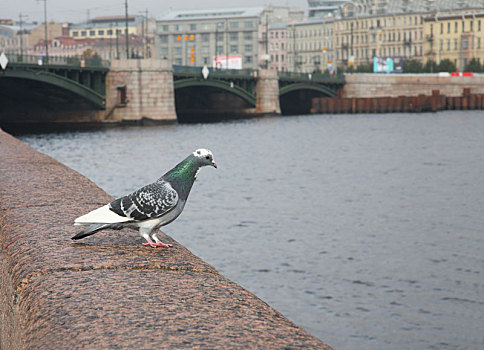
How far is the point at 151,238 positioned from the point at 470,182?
2014 cm

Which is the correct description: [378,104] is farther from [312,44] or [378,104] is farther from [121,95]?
[312,44]

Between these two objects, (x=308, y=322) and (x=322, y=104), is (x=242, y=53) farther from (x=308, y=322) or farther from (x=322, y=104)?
(x=308, y=322)

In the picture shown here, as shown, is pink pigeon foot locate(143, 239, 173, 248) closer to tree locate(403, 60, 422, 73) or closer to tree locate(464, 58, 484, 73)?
tree locate(464, 58, 484, 73)

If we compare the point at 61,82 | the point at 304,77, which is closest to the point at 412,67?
the point at 304,77

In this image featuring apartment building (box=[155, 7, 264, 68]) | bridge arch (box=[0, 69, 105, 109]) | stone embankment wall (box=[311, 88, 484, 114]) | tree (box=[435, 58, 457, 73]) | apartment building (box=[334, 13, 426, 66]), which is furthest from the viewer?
apartment building (box=[155, 7, 264, 68])

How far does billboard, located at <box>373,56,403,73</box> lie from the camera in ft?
318

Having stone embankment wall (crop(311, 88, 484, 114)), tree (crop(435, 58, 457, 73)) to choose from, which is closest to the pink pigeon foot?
stone embankment wall (crop(311, 88, 484, 114))

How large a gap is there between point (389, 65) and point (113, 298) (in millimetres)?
96573

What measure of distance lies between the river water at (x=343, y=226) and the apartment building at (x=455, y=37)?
225ft

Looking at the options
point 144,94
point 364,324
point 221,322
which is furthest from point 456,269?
point 144,94

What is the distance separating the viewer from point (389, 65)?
96.8m

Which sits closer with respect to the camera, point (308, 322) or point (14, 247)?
point (14, 247)

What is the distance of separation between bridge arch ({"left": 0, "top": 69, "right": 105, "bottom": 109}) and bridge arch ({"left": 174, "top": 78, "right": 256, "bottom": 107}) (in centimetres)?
578

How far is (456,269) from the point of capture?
451 inches
